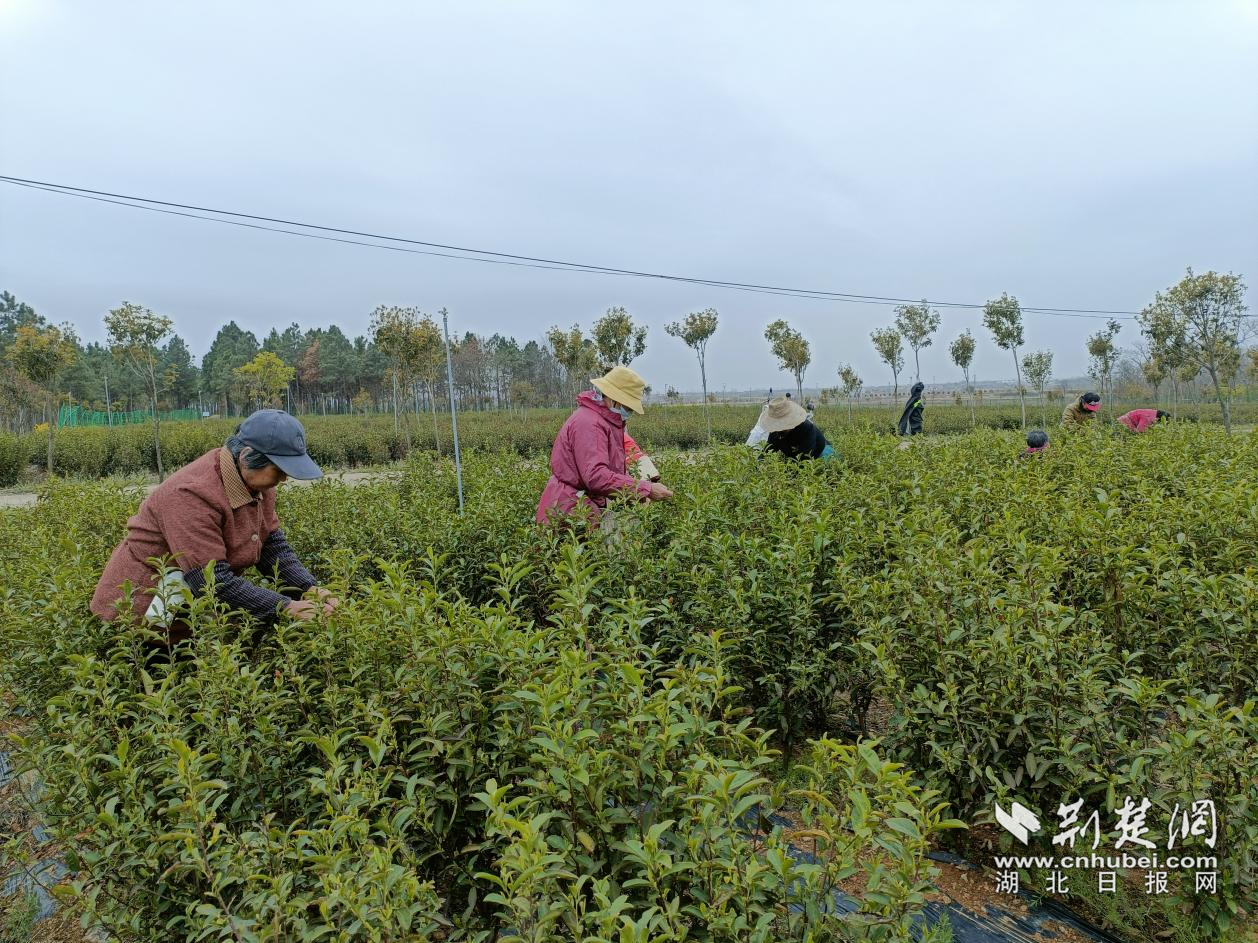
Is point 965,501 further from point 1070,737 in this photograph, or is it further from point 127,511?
point 127,511

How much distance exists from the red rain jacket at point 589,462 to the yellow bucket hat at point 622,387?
0.28 feet

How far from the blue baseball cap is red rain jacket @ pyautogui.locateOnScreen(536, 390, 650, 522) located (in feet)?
5.11

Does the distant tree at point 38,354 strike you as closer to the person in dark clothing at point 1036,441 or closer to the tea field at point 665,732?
the tea field at point 665,732

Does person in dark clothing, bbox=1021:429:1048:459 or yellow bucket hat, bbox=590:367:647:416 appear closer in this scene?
yellow bucket hat, bbox=590:367:647:416

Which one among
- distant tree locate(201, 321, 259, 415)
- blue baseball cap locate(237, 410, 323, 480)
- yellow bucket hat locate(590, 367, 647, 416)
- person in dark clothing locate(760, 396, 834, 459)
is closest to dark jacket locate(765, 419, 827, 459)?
person in dark clothing locate(760, 396, 834, 459)

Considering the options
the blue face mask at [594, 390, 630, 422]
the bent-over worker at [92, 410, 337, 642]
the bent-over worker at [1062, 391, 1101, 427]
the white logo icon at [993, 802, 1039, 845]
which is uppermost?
the blue face mask at [594, 390, 630, 422]

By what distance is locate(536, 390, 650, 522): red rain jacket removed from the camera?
14.2 ft

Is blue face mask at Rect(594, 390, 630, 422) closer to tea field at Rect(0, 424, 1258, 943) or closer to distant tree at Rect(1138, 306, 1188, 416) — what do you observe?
tea field at Rect(0, 424, 1258, 943)

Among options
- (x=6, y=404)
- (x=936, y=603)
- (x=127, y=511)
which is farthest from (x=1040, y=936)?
(x=6, y=404)

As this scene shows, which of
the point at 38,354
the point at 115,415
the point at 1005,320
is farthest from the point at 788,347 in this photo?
the point at 115,415

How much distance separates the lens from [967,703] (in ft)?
8.29

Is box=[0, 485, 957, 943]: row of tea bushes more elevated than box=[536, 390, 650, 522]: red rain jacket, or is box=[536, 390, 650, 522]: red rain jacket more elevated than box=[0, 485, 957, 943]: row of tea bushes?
box=[536, 390, 650, 522]: red rain jacket

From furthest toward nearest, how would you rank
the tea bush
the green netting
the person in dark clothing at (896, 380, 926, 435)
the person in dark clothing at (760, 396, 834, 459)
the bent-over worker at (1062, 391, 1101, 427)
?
the green netting < the tea bush < the person in dark clothing at (896, 380, 926, 435) < the bent-over worker at (1062, 391, 1101, 427) < the person in dark clothing at (760, 396, 834, 459)

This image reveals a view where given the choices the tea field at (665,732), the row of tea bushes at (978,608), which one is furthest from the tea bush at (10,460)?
the tea field at (665,732)
